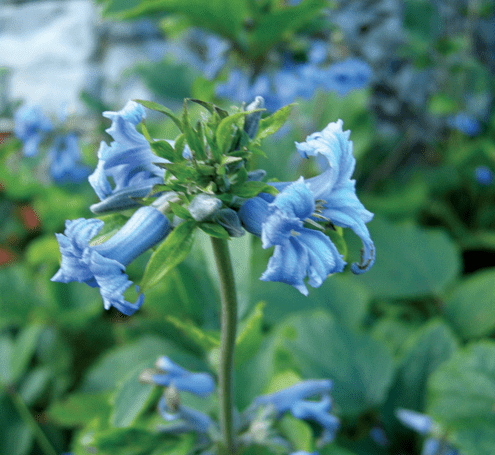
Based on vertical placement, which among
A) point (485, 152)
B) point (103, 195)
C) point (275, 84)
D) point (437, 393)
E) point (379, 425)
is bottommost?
point (485, 152)

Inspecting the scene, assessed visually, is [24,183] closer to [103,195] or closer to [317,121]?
[317,121]

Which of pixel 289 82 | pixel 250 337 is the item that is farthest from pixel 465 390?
pixel 289 82

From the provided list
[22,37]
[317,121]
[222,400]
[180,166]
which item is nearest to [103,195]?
[180,166]

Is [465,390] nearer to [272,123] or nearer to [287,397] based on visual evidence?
[287,397]

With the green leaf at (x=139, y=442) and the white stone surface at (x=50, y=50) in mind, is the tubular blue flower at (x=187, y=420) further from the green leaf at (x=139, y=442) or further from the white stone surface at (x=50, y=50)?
the white stone surface at (x=50, y=50)

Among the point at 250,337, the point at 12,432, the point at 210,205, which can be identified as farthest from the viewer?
the point at 12,432

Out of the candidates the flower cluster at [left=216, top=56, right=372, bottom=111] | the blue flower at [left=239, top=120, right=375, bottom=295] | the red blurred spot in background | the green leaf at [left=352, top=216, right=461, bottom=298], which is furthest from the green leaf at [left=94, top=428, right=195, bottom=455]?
the red blurred spot in background
